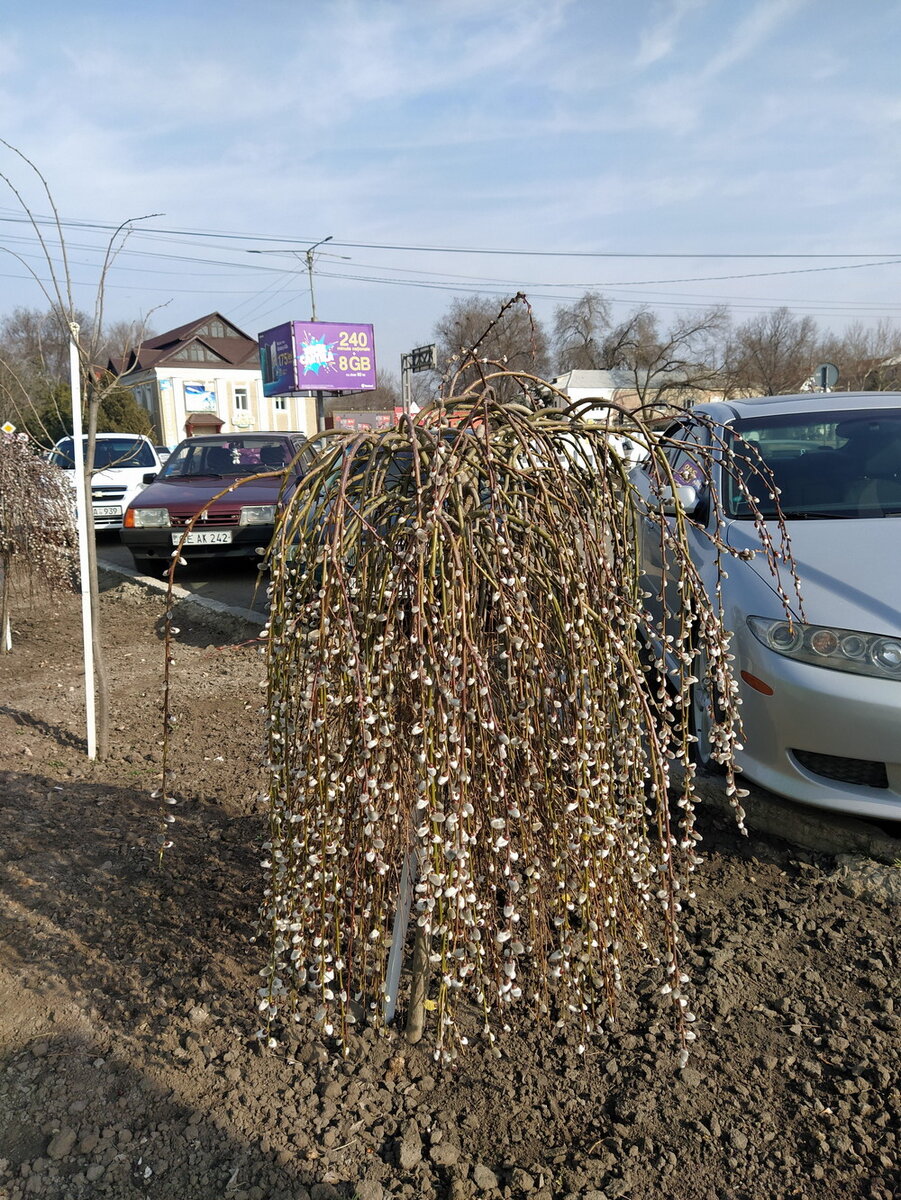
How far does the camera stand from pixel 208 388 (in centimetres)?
6097

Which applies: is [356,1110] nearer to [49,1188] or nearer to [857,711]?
[49,1188]

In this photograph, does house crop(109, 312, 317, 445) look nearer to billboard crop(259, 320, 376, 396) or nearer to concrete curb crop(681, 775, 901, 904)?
billboard crop(259, 320, 376, 396)

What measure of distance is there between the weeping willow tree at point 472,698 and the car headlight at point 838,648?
47.5 inches

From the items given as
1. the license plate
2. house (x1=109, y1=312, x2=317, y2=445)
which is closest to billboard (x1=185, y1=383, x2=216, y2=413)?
house (x1=109, y1=312, x2=317, y2=445)

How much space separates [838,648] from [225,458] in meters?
9.72

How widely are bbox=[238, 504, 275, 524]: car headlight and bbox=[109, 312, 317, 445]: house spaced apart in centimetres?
4868

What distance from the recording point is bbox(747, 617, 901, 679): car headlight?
3.12m

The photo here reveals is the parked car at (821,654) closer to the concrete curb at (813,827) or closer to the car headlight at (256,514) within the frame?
the concrete curb at (813,827)

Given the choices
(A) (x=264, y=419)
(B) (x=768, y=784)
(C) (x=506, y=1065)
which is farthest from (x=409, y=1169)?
(A) (x=264, y=419)

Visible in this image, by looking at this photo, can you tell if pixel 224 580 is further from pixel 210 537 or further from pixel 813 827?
pixel 813 827

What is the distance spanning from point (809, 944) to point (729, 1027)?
53cm

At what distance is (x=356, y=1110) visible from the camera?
2250mm

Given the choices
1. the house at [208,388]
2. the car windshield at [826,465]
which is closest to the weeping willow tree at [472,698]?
the car windshield at [826,465]

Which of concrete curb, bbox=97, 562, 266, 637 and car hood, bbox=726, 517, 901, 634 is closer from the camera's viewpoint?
car hood, bbox=726, 517, 901, 634
